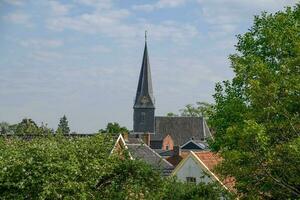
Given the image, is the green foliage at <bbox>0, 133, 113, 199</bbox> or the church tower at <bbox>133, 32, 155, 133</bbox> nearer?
the green foliage at <bbox>0, 133, 113, 199</bbox>

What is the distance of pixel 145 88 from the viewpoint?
3410 inches

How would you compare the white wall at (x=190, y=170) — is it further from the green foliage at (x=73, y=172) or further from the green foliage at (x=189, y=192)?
the green foliage at (x=73, y=172)

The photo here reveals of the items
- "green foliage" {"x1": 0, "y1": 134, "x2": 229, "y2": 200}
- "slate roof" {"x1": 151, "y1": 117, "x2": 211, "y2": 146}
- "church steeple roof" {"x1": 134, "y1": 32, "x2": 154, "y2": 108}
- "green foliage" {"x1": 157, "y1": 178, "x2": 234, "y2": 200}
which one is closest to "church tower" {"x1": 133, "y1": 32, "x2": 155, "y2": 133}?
"church steeple roof" {"x1": 134, "y1": 32, "x2": 154, "y2": 108}

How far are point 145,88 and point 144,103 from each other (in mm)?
4004

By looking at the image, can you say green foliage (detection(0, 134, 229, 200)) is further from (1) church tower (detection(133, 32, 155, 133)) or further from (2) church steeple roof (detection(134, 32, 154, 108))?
(1) church tower (detection(133, 32, 155, 133))

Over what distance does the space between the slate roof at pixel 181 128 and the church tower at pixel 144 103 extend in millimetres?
1702

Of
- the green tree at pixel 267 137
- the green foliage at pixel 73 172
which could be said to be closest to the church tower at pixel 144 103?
the green foliage at pixel 73 172

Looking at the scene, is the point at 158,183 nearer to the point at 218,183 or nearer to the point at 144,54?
the point at 218,183

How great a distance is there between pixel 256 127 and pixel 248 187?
105 inches

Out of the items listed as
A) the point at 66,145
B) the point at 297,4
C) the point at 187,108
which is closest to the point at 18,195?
the point at 66,145

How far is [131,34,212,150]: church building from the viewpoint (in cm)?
8675

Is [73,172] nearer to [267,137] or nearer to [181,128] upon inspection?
[267,137]

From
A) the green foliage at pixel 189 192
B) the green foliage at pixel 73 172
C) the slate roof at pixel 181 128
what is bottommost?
the green foliage at pixel 189 192

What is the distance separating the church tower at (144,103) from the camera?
85.5 metres
